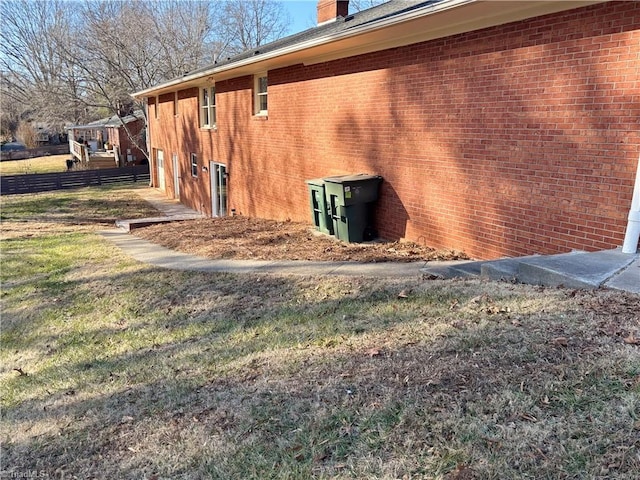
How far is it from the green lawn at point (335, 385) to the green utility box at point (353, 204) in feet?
9.05

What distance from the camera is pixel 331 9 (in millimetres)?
14867

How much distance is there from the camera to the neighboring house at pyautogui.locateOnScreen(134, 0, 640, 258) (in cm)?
527

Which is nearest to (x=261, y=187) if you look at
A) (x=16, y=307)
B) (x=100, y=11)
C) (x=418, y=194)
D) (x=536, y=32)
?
(x=418, y=194)

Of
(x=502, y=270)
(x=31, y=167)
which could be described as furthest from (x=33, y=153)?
(x=502, y=270)

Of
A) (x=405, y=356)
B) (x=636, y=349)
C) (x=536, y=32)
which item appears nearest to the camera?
(x=636, y=349)

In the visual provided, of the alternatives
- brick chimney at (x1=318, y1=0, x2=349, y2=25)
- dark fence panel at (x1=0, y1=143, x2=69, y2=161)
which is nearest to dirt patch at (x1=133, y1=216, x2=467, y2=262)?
brick chimney at (x1=318, y1=0, x2=349, y2=25)

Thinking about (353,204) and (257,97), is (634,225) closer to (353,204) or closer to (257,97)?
(353,204)

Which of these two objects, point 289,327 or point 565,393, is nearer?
point 565,393

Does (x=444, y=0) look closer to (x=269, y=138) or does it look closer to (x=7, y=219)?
(x=269, y=138)

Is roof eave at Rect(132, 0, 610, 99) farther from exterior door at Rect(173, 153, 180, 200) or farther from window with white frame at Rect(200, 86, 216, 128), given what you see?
exterior door at Rect(173, 153, 180, 200)

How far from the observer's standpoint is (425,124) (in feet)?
24.9

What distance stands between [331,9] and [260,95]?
12.6 ft

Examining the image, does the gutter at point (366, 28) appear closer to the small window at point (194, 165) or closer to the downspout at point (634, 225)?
the downspout at point (634, 225)

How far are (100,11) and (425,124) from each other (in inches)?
1251
